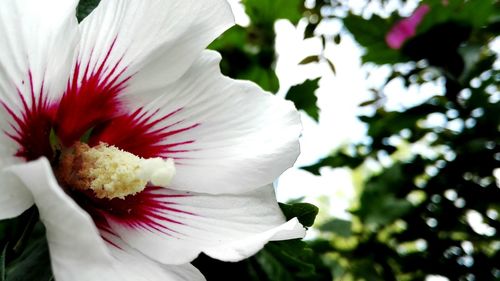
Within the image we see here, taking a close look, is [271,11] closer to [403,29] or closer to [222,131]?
[403,29]

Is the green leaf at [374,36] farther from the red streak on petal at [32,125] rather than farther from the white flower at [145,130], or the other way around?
the red streak on petal at [32,125]

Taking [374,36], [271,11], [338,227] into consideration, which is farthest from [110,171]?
[374,36]

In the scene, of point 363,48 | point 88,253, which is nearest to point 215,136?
point 88,253

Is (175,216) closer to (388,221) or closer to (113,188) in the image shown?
(113,188)

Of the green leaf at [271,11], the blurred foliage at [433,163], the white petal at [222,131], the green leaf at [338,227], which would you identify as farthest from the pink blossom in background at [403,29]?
the white petal at [222,131]

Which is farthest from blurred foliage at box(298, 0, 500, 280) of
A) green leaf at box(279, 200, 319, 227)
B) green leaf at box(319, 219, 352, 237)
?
green leaf at box(279, 200, 319, 227)

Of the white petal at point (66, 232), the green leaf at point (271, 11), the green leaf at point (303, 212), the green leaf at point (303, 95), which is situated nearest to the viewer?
the white petal at point (66, 232)
